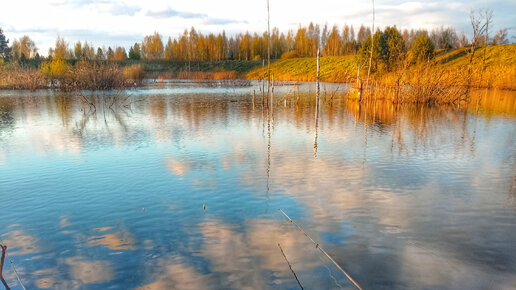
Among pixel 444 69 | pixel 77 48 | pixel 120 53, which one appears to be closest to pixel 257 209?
pixel 444 69

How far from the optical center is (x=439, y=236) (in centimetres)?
488

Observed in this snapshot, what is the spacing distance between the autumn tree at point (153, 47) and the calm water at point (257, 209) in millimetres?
95032

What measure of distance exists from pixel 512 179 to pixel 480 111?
12279mm

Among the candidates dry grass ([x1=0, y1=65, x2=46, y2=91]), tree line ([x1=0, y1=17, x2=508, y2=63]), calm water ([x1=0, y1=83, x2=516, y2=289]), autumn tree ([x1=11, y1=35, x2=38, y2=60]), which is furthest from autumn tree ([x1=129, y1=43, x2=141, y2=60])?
calm water ([x1=0, y1=83, x2=516, y2=289])

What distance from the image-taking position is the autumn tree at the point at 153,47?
331 feet

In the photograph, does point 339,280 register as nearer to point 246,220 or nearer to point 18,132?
point 246,220

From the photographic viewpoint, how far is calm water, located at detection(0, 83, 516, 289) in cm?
409

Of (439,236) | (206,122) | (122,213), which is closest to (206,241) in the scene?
(122,213)

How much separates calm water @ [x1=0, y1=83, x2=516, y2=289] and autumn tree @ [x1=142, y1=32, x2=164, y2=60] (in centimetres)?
9503

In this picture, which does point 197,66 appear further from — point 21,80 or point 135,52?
point 21,80

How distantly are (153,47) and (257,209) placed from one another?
104 meters

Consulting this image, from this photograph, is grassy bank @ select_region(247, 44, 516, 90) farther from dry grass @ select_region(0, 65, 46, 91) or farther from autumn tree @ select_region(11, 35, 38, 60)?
autumn tree @ select_region(11, 35, 38, 60)

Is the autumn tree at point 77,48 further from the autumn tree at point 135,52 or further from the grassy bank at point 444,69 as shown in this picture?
the grassy bank at point 444,69

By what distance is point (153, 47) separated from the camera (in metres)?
101
